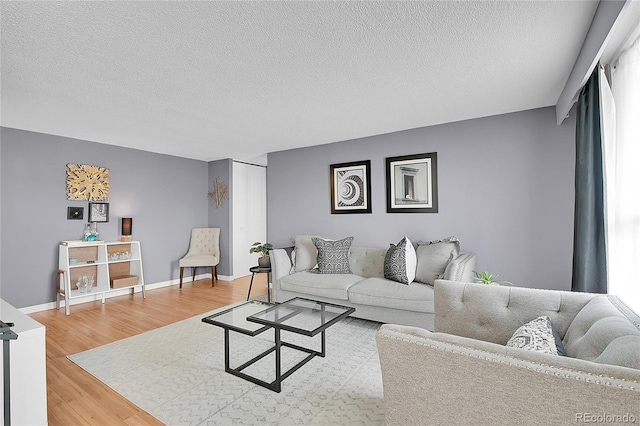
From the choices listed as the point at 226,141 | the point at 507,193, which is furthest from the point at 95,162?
the point at 507,193

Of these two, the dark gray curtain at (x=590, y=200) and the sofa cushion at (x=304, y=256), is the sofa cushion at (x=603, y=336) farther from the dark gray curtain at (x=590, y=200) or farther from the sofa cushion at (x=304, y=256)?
the sofa cushion at (x=304, y=256)

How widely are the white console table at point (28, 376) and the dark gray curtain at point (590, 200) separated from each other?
12.5 ft

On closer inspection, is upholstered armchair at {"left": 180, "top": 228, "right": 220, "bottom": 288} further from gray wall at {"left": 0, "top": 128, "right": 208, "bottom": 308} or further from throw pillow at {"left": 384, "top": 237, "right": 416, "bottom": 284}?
throw pillow at {"left": 384, "top": 237, "right": 416, "bottom": 284}

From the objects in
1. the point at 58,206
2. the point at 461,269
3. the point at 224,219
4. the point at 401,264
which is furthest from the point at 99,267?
the point at 461,269

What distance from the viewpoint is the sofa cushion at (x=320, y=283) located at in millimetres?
3461

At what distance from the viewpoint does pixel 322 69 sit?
2.38 meters

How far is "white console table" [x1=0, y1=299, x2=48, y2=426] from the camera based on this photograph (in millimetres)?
1673

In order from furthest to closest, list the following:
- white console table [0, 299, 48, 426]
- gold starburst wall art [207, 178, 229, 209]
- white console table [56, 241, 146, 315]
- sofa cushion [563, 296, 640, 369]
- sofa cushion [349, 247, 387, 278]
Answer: gold starburst wall art [207, 178, 229, 209] < white console table [56, 241, 146, 315] < sofa cushion [349, 247, 387, 278] < white console table [0, 299, 48, 426] < sofa cushion [563, 296, 640, 369]

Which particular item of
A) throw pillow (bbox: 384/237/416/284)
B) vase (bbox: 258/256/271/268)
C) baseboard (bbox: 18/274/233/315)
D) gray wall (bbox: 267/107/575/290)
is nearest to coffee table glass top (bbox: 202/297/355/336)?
throw pillow (bbox: 384/237/416/284)

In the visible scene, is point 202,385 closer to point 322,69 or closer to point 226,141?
point 322,69

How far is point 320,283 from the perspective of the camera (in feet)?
11.8

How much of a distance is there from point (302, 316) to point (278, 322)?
0.97 feet

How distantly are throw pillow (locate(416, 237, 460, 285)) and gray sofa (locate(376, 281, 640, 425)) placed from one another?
1.87 meters

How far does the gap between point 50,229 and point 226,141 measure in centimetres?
270
